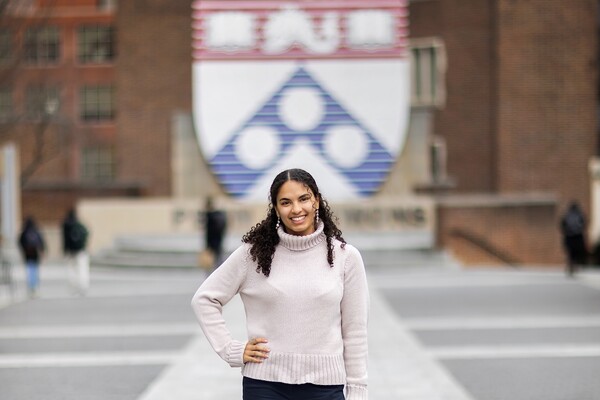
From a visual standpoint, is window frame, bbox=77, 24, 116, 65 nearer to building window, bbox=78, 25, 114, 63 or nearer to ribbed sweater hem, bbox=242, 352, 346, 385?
building window, bbox=78, 25, 114, 63

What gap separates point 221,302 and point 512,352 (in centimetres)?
719

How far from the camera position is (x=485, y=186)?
33.0 metres

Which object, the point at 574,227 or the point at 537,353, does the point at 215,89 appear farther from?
the point at 537,353

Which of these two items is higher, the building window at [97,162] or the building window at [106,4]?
the building window at [106,4]

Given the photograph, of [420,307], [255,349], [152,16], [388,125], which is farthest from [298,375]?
[152,16]

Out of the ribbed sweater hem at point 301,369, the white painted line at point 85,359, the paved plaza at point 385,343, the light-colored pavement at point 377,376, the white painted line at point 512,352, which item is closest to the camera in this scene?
the ribbed sweater hem at point 301,369

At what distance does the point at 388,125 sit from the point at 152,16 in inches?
505

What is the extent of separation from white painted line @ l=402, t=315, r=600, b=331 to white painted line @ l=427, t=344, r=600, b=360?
164cm

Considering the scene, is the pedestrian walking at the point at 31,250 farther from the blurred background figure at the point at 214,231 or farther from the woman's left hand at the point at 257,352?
the woman's left hand at the point at 257,352

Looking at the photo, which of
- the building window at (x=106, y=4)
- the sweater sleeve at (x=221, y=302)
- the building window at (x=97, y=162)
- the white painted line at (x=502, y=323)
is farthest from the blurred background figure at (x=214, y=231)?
the building window at (x=106, y=4)

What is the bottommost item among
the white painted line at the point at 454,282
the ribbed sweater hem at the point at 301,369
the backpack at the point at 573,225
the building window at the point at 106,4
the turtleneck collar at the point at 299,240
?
the white painted line at the point at 454,282

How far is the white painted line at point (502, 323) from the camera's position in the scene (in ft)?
42.0

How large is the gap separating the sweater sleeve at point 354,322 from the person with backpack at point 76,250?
13515 millimetres

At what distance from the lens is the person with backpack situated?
17.1m
